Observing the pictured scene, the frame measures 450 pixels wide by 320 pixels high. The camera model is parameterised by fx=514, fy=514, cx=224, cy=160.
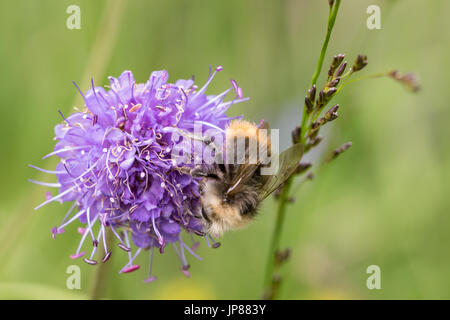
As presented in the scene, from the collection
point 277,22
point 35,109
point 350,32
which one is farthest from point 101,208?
point 350,32

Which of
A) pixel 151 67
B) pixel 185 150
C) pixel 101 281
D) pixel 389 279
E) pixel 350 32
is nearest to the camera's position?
pixel 185 150

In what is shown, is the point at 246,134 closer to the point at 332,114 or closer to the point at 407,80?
the point at 332,114

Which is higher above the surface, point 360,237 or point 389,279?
point 360,237

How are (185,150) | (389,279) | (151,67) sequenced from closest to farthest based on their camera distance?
(185,150) → (389,279) → (151,67)

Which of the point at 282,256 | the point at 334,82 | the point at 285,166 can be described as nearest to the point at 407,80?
the point at 334,82

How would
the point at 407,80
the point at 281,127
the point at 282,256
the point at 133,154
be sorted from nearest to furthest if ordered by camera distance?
the point at 133,154, the point at 407,80, the point at 282,256, the point at 281,127

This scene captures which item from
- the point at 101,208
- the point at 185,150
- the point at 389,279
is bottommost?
the point at 389,279

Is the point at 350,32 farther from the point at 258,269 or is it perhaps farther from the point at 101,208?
the point at 101,208

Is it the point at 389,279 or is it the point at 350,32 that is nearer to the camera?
the point at 389,279
